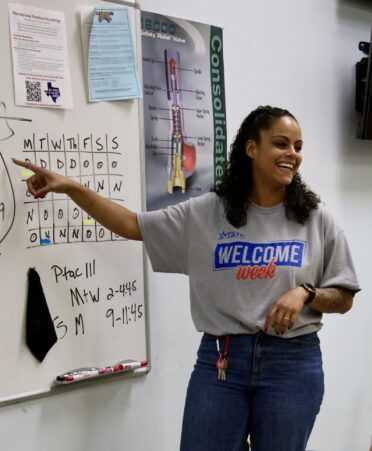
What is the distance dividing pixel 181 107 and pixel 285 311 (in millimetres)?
813

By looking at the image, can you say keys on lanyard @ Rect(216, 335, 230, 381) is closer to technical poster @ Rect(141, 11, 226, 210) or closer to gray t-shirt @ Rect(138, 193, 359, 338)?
gray t-shirt @ Rect(138, 193, 359, 338)

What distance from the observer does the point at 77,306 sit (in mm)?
1634

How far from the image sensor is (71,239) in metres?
1.62

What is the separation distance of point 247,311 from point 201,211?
29 centimetres

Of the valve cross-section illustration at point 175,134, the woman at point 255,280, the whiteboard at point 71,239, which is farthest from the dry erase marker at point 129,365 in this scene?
the valve cross-section illustration at point 175,134

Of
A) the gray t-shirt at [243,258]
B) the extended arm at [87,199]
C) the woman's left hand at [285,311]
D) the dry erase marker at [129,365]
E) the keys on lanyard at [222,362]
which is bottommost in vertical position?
the dry erase marker at [129,365]

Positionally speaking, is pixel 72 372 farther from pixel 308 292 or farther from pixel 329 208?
pixel 329 208

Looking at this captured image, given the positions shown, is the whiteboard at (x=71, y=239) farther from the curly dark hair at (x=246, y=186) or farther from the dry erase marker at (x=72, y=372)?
the curly dark hair at (x=246, y=186)

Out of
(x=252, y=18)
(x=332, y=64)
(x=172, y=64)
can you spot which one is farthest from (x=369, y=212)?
(x=172, y=64)

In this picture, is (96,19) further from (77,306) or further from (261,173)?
(77,306)

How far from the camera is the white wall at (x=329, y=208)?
1.71 meters

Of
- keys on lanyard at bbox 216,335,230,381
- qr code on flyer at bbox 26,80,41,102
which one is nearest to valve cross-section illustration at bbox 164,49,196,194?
qr code on flyer at bbox 26,80,41,102

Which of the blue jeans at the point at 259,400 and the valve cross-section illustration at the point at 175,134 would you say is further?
the valve cross-section illustration at the point at 175,134

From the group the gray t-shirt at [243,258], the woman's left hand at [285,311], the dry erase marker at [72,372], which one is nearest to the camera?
the woman's left hand at [285,311]
